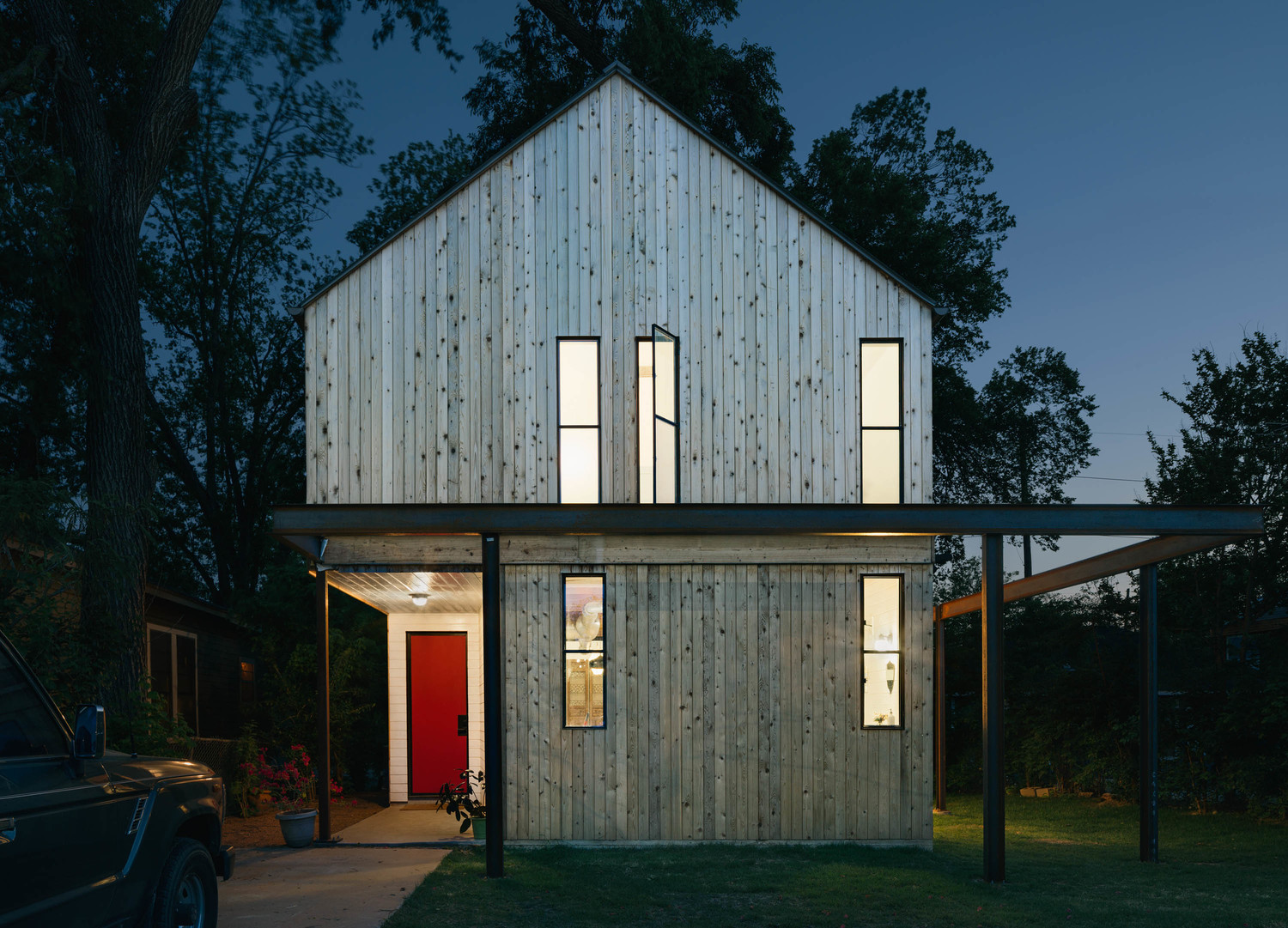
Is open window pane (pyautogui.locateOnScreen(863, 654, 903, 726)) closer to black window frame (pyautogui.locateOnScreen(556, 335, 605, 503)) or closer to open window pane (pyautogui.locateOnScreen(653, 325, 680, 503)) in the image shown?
open window pane (pyautogui.locateOnScreen(653, 325, 680, 503))

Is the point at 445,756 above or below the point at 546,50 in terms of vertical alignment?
below

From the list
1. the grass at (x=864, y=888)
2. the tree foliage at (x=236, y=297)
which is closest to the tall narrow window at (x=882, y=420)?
the grass at (x=864, y=888)

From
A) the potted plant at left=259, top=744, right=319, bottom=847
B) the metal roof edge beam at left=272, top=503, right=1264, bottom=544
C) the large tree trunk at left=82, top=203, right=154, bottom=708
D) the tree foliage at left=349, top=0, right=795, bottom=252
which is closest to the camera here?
the metal roof edge beam at left=272, top=503, right=1264, bottom=544

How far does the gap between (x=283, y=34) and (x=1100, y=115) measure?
17.4 meters

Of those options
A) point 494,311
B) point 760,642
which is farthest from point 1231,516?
point 494,311

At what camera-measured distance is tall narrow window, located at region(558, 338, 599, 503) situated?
33.9ft

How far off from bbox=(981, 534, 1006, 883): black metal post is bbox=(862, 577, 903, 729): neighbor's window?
6.77ft

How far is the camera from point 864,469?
34.0 ft

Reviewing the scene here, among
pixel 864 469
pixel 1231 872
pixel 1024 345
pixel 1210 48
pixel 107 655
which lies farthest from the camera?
pixel 1024 345

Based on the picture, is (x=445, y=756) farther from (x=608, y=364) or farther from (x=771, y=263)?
(x=771, y=263)

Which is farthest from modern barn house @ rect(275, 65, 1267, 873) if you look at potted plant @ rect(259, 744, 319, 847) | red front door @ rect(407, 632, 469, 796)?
potted plant @ rect(259, 744, 319, 847)

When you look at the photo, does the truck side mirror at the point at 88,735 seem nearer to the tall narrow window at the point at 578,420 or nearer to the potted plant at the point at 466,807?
the potted plant at the point at 466,807

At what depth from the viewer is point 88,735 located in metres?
3.90

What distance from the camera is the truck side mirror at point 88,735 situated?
12.8 ft
